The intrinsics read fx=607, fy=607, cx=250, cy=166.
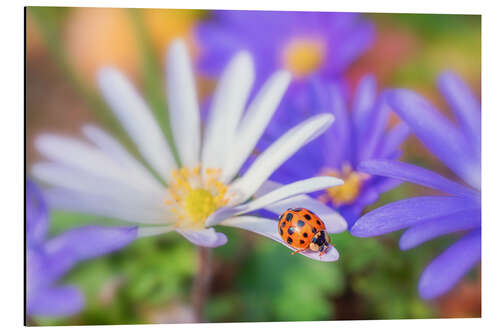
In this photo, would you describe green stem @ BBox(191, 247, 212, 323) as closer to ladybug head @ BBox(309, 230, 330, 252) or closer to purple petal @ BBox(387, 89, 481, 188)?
ladybug head @ BBox(309, 230, 330, 252)

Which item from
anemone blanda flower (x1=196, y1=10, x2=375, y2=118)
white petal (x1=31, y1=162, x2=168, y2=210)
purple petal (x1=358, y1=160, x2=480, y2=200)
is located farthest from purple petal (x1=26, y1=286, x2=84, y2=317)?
purple petal (x1=358, y1=160, x2=480, y2=200)

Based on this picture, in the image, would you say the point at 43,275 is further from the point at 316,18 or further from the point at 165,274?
the point at 316,18

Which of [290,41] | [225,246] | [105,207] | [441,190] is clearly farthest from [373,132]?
[105,207]

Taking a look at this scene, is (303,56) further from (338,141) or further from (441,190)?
(441,190)

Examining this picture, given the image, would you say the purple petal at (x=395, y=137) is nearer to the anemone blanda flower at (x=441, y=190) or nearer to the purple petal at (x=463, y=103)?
the anemone blanda flower at (x=441, y=190)

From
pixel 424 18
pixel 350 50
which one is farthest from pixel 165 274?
pixel 424 18
